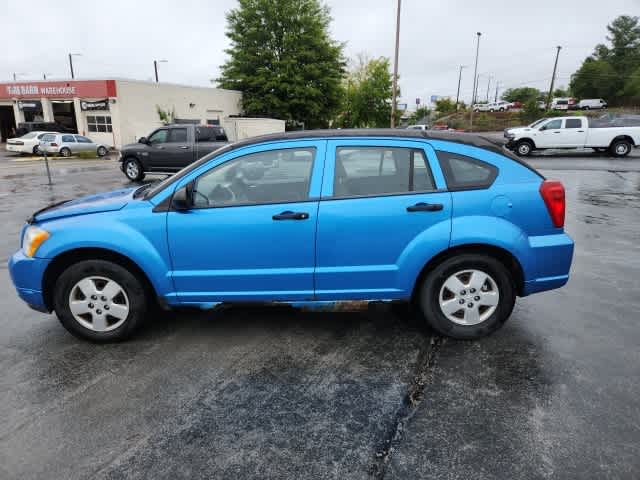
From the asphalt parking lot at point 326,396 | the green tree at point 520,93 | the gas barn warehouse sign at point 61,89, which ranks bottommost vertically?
the asphalt parking lot at point 326,396

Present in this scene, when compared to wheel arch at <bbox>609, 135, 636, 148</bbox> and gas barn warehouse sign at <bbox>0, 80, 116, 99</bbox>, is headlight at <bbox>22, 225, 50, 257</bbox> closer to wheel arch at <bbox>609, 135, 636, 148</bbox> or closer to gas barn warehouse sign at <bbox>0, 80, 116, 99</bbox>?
wheel arch at <bbox>609, 135, 636, 148</bbox>

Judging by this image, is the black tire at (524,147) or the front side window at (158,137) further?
the black tire at (524,147)

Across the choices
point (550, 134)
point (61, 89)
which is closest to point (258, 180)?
point (550, 134)

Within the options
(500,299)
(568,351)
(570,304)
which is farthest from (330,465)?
(570,304)

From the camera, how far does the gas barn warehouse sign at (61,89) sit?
101ft

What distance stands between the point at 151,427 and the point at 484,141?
3.35 m

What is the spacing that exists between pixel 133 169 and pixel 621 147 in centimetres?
2128

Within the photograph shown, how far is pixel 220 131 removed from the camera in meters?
15.9

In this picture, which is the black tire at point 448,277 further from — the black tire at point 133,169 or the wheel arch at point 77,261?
the black tire at point 133,169

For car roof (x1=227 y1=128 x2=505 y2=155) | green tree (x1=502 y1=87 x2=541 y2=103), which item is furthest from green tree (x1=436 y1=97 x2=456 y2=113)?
car roof (x1=227 y1=128 x2=505 y2=155)

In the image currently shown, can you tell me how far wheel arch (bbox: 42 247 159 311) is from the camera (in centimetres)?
364

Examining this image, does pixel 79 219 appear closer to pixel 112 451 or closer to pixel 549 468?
pixel 112 451

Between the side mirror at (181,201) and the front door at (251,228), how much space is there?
1.3 inches

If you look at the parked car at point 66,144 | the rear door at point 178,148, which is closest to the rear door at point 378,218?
the rear door at point 178,148
